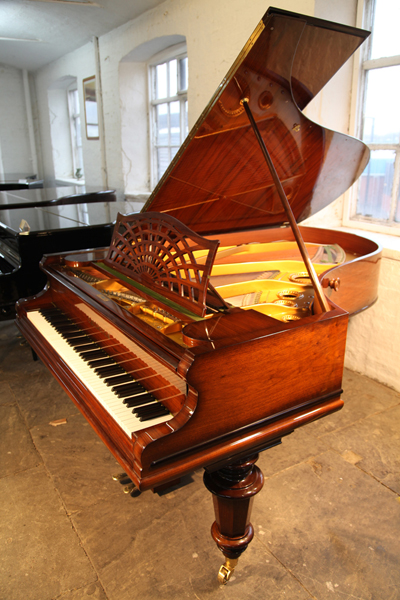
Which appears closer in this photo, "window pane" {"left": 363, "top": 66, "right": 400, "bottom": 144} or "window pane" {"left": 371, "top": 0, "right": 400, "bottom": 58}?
"window pane" {"left": 371, "top": 0, "right": 400, "bottom": 58}

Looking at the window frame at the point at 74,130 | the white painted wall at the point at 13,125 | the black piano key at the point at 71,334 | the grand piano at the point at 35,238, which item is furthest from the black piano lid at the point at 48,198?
the white painted wall at the point at 13,125

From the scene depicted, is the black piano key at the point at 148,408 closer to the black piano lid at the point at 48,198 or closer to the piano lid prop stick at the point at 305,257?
the piano lid prop stick at the point at 305,257

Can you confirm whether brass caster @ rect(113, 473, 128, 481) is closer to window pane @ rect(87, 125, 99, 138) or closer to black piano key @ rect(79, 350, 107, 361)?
black piano key @ rect(79, 350, 107, 361)

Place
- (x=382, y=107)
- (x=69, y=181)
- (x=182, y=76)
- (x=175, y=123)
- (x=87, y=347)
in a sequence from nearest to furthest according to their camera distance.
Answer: (x=87, y=347) < (x=382, y=107) < (x=182, y=76) < (x=175, y=123) < (x=69, y=181)

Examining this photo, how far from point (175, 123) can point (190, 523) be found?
16.7 feet

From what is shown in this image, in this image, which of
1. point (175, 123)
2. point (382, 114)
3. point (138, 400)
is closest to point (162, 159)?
point (175, 123)

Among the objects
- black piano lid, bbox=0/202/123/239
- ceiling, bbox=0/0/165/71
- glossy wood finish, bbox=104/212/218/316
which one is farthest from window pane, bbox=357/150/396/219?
ceiling, bbox=0/0/165/71

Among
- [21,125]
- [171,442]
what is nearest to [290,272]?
[171,442]

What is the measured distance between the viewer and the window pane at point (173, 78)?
5.56m

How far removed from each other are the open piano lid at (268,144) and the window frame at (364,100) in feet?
2.44

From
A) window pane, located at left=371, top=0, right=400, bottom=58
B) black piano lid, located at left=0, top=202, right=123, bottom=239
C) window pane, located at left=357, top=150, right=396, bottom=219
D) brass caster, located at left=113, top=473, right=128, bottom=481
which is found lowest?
brass caster, located at left=113, top=473, right=128, bottom=481

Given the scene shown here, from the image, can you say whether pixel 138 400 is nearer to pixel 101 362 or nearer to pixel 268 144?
pixel 101 362

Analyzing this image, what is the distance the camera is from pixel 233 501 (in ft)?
4.69

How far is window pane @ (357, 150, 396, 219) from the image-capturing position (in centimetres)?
326
